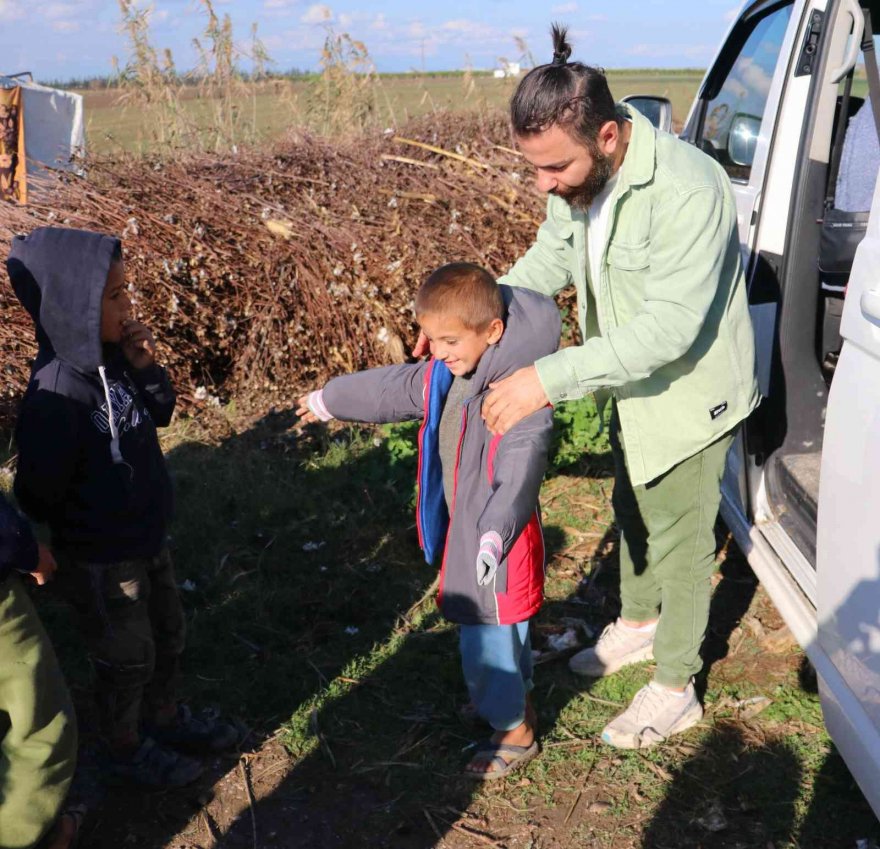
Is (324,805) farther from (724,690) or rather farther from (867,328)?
(867,328)

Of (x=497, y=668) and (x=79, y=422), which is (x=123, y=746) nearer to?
(x=79, y=422)

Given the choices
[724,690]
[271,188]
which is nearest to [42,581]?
[724,690]

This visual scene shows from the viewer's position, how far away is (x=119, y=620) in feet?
9.11

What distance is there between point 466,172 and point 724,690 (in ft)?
14.8

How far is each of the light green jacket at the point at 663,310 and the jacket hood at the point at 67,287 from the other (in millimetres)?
1199

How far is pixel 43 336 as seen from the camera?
2.67 metres

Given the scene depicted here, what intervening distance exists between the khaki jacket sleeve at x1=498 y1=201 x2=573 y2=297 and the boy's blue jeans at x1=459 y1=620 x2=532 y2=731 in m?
1.11

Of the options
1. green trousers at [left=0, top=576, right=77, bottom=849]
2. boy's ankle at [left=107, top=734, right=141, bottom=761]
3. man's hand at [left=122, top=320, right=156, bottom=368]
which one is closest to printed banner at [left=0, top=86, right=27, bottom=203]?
man's hand at [left=122, top=320, right=156, bottom=368]

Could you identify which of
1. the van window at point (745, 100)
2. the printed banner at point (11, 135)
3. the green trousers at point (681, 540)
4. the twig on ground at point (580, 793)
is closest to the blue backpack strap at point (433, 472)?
the green trousers at point (681, 540)

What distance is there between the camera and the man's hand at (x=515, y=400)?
2.53 metres

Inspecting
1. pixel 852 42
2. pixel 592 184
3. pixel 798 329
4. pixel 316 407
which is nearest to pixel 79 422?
pixel 316 407

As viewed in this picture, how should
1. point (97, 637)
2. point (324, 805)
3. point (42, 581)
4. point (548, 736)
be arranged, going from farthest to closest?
point (548, 736), point (324, 805), point (97, 637), point (42, 581)

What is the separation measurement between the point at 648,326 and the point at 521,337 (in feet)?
1.18

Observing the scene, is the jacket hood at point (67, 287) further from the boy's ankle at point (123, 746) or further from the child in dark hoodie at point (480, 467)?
the boy's ankle at point (123, 746)
